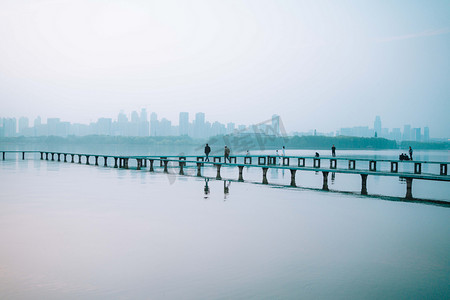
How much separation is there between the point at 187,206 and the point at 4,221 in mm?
6516

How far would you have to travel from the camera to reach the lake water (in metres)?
6.92

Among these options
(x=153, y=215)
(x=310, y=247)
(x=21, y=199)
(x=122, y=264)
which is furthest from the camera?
(x=21, y=199)

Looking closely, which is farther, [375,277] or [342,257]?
[342,257]

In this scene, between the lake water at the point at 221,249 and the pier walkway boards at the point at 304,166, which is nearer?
the lake water at the point at 221,249

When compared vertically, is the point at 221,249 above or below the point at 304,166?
above

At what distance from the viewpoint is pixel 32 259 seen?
845 centimetres

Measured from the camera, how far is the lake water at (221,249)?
6922 mm

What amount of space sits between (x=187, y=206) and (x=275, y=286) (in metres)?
8.98

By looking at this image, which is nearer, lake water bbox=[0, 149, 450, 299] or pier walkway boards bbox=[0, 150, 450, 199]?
lake water bbox=[0, 149, 450, 299]

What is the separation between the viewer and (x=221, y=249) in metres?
9.48

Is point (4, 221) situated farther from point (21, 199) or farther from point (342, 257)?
point (342, 257)

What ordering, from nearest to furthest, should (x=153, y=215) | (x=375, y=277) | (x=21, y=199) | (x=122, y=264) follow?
(x=375, y=277) → (x=122, y=264) → (x=153, y=215) → (x=21, y=199)

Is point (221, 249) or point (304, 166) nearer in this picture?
point (221, 249)

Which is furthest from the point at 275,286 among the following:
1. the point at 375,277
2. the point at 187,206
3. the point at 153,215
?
the point at 187,206
